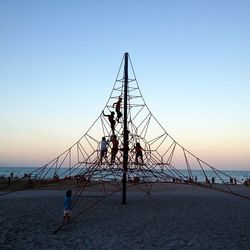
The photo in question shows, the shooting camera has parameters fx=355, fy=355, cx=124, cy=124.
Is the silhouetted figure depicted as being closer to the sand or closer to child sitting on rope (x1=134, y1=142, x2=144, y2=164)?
child sitting on rope (x1=134, y1=142, x2=144, y2=164)

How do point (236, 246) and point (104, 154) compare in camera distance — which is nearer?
point (236, 246)

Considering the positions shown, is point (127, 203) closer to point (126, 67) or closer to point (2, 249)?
point (126, 67)

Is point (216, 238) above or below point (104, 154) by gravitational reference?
below

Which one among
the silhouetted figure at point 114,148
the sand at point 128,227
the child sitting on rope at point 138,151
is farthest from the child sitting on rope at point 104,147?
the sand at point 128,227

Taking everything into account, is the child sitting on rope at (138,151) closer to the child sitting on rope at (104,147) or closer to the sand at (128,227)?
the child sitting on rope at (104,147)

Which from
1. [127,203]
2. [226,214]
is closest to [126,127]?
[127,203]

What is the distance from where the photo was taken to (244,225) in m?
14.8

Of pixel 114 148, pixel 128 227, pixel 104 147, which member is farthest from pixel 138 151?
pixel 128 227

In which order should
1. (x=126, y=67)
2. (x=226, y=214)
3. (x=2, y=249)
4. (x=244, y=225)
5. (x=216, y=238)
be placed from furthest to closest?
1. (x=126, y=67)
2. (x=226, y=214)
3. (x=244, y=225)
4. (x=216, y=238)
5. (x=2, y=249)

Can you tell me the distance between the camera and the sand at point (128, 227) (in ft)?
38.4

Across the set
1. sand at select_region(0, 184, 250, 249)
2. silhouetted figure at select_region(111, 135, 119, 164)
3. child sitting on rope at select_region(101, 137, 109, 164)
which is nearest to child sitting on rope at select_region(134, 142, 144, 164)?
silhouetted figure at select_region(111, 135, 119, 164)

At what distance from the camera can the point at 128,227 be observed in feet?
46.9

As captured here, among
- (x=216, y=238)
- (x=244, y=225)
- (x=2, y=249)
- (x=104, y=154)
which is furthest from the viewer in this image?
(x=104, y=154)

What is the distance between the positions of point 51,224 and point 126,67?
1000 cm
